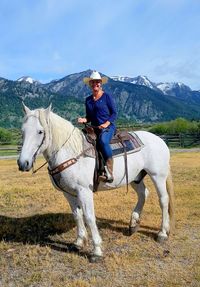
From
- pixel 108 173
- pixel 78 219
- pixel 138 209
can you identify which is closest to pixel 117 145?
pixel 108 173

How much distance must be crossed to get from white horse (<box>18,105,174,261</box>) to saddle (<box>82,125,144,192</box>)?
108mm

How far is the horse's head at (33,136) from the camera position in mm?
5959

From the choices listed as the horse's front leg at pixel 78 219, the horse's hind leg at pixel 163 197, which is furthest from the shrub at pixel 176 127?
the horse's front leg at pixel 78 219

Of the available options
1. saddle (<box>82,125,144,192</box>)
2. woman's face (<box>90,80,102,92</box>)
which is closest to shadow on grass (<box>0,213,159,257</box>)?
saddle (<box>82,125,144,192</box>)

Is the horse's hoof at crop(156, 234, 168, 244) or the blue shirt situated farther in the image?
the horse's hoof at crop(156, 234, 168, 244)

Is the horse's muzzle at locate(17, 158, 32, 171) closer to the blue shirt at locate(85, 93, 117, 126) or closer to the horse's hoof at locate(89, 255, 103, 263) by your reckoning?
the blue shirt at locate(85, 93, 117, 126)

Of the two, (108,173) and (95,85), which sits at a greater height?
(95,85)

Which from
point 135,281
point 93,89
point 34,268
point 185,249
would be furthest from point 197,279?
point 93,89

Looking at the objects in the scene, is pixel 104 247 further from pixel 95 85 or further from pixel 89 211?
pixel 95 85

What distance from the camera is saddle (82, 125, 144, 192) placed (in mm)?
6910

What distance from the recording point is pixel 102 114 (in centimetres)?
701

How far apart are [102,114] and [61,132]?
871 mm

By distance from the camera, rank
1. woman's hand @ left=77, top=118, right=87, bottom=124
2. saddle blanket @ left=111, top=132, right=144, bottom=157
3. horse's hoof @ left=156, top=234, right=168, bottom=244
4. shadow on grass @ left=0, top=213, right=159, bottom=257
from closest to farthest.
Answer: woman's hand @ left=77, top=118, right=87, bottom=124 → saddle blanket @ left=111, top=132, right=144, bottom=157 → horse's hoof @ left=156, top=234, right=168, bottom=244 → shadow on grass @ left=0, top=213, right=159, bottom=257

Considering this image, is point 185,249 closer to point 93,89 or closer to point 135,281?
point 135,281
